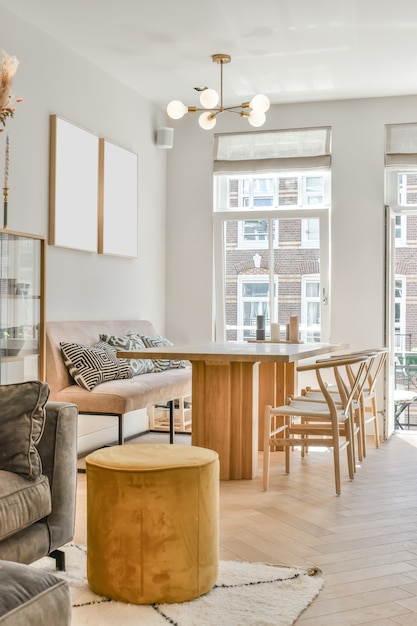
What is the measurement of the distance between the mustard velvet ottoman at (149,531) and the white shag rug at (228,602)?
0.05 m

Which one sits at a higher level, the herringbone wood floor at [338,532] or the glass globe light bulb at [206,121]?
the glass globe light bulb at [206,121]

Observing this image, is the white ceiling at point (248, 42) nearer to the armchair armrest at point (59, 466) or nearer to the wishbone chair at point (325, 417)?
the wishbone chair at point (325, 417)

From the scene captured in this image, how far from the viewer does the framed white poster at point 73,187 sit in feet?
16.8

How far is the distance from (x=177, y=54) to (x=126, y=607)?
14.0ft

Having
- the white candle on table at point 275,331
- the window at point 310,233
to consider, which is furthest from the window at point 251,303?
the white candle on table at point 275,331

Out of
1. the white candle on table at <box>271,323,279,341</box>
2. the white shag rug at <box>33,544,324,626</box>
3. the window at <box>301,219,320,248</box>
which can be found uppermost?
the window at <box>301,219,320,248</box>

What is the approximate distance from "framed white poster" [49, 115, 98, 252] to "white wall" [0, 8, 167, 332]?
0.07m

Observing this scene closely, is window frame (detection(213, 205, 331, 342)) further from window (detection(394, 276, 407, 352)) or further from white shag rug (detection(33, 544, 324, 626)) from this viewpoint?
window (detection(394, 276, 407, 352))

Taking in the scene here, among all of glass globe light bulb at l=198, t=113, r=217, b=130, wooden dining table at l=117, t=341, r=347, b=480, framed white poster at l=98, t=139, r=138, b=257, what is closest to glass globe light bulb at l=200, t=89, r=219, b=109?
glass globe light bulb at l=198, t=113, r=217, b=130

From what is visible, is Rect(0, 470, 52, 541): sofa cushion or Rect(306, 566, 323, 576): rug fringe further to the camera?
Rect(306, 566, 323, 576): rug fringe

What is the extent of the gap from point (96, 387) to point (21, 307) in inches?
35.9

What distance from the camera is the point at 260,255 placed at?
7094 millimetres

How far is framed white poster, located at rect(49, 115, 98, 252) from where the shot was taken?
16.8 feet

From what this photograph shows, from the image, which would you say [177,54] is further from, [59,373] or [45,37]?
[59,373]
